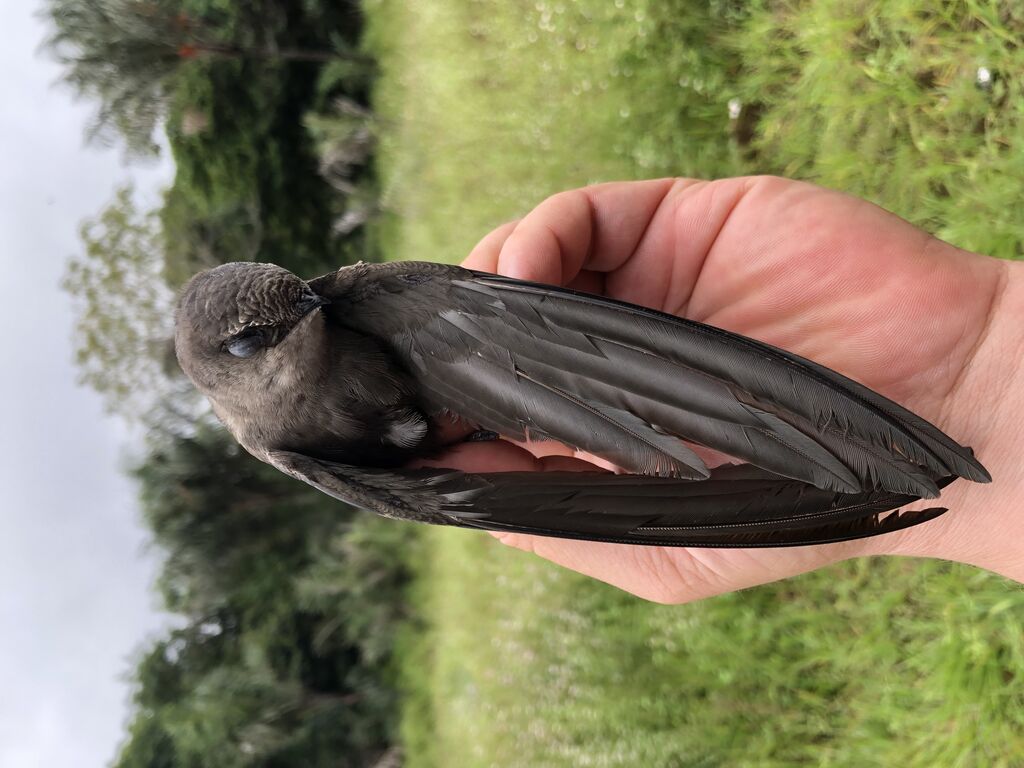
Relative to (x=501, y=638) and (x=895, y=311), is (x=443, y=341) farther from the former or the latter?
(x=501, y=638)

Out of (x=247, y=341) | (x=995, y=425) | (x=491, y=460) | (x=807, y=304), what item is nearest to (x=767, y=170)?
(x=807, y=304)

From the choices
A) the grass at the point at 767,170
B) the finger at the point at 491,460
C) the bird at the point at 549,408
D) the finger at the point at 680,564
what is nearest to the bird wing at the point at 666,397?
the bird at the point at 549,408

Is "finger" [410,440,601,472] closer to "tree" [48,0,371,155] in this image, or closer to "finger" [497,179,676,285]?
"finger" [497,179,676,285]

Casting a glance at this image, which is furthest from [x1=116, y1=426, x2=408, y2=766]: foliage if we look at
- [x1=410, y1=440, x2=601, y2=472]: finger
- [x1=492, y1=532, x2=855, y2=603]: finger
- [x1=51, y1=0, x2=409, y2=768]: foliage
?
[x1=410, y1=440, x2=601, y2=472]: finger

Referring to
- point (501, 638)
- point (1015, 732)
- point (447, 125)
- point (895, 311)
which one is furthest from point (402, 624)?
point (895, 311)

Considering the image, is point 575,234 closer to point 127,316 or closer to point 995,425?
point 995,425
